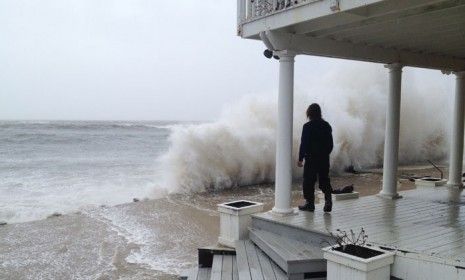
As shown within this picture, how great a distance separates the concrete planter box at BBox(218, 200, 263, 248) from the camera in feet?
18.8

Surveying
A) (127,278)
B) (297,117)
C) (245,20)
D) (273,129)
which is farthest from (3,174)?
(245,20)

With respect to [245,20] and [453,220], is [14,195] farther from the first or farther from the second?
[453,220]

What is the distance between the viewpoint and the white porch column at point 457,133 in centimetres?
834

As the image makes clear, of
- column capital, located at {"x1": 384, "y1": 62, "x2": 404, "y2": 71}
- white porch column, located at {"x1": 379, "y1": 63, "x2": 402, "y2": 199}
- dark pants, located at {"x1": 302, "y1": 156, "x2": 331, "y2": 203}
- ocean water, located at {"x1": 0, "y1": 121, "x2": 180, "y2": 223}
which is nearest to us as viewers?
dark pants, located at {"x1": 302, "y1": 156, "x2": 331, "y2": 203}

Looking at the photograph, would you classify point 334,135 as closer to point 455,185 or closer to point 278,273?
point 455,185

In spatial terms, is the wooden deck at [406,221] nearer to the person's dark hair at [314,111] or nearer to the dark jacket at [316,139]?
the dark jacket at [316,139]

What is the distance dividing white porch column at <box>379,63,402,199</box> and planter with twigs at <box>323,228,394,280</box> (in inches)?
157

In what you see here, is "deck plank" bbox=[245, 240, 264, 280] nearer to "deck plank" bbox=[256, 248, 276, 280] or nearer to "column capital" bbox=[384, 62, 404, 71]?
"deck plank" bbox=[256, 248, 276, 280]

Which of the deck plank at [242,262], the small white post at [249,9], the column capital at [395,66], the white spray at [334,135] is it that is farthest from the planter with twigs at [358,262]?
the white spray at [334,135]

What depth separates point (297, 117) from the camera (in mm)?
21875

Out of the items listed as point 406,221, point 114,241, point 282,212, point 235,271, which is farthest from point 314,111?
point 114,241

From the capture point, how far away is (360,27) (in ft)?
17.5

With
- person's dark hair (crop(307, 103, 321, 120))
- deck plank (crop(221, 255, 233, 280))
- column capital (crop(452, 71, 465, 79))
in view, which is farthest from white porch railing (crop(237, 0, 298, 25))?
column capital (crop(452, 71, 465, 79))

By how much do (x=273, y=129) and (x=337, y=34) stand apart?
47.8ft
